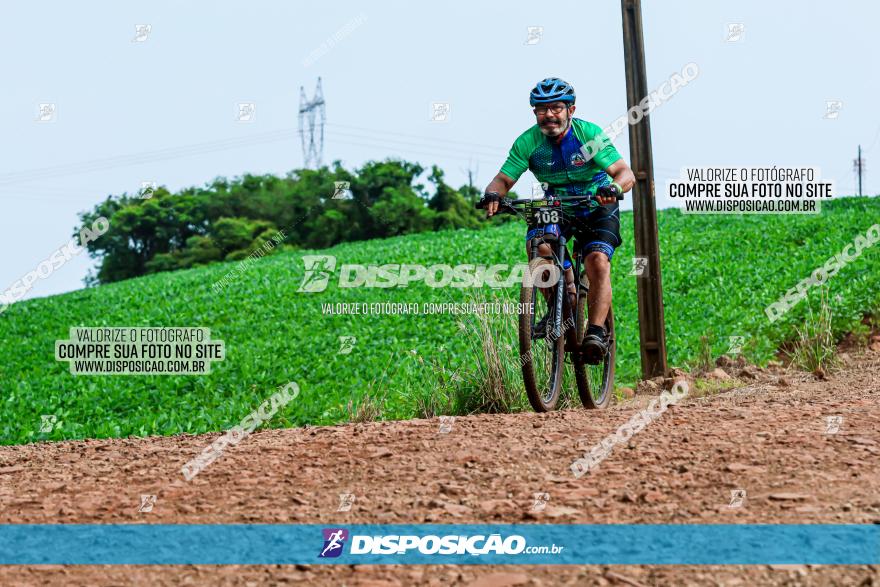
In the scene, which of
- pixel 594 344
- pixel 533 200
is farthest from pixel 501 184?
pixel 594 344

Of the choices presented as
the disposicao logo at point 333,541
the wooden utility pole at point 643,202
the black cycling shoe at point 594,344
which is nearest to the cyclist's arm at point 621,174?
the black cycling shoe at point 594,344

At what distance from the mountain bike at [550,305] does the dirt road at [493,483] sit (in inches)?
22.8

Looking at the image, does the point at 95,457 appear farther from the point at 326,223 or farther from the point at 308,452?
the point at 326,223

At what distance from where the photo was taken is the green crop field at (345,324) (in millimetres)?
12188

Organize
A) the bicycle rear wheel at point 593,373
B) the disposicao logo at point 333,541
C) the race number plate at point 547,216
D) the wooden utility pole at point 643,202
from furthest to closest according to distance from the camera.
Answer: the wooden utility pole at point 643,202 < the bicycle rear wheel at point 593,373 < the race number plate at point 547,216 < the disposicao logo at point 333,541

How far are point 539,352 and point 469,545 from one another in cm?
415

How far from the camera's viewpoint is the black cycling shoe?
7238 millimetres

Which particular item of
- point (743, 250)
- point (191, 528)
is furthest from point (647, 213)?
point (743, 250)

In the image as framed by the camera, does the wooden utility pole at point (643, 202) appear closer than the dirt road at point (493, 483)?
No

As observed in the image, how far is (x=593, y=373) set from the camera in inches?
348

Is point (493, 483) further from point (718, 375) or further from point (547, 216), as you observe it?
point (718, 375)

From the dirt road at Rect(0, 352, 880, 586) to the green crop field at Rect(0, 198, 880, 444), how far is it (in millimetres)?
2415

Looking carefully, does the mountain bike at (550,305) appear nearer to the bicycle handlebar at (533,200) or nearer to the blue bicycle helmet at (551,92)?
the bicycle handlebar at (533,200)

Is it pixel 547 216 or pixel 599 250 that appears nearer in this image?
pixel 547 216
